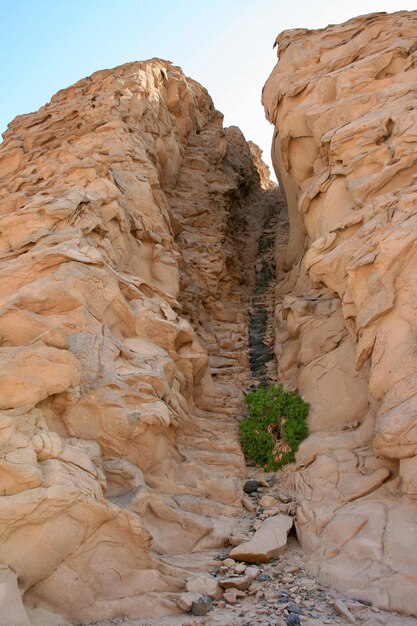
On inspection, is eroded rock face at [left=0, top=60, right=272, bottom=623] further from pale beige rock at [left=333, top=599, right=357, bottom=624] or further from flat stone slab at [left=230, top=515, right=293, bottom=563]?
pale beige rock at [left=333, top=599, right=357, bottom=624]

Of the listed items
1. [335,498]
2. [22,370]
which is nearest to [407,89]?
[335,498]

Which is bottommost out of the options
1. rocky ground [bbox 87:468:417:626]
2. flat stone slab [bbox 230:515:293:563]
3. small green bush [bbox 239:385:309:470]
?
rocky ground [bbox 87:468:417:626]

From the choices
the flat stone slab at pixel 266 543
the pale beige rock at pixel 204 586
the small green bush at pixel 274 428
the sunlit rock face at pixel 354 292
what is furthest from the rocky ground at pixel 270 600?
the small green bush at pixel 274 428

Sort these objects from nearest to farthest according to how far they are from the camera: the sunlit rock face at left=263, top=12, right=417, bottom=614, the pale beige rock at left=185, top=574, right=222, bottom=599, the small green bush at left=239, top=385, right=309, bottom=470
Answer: the pale beige rock at left=185, top=574, right=222, bottom=599, the sunlit rock face at left=263, top=12, right=417, bottom=614, the small green bush at left=239, top=385, right=309, bottom=470

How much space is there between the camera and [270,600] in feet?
26.1

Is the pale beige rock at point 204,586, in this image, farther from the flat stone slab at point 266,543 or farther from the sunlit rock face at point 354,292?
the sunlit rock face at point 354,292

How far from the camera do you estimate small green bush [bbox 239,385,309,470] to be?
1269cm

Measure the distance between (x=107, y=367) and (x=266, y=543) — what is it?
4656 millimetres

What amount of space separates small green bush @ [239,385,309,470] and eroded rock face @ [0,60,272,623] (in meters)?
0.52

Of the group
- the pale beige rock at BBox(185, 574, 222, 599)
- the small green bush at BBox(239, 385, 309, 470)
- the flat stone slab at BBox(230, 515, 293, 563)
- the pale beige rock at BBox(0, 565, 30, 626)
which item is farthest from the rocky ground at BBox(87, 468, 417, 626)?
the small green bush at BBox(239, 385, 309, 470)

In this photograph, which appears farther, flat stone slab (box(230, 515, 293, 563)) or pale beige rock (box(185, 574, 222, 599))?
flat stone slab (box(230, 515, 293, 563))

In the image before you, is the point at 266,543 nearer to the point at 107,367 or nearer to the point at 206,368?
the point at 107,367

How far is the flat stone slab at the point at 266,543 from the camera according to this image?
9.14 metres

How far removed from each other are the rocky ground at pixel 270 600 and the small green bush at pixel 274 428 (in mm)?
2858
